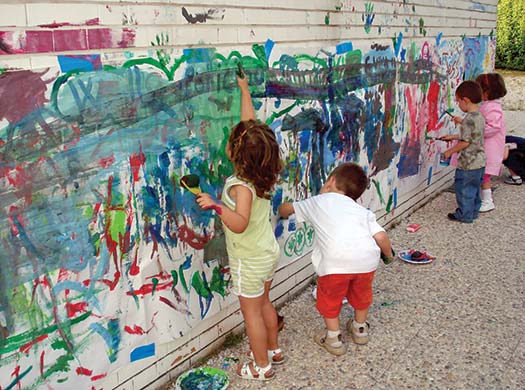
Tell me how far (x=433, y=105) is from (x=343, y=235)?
14.2 feet

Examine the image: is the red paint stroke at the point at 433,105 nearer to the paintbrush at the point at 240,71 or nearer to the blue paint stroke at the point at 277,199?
the blue paint stroke at the point at 277,199

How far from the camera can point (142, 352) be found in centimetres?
317

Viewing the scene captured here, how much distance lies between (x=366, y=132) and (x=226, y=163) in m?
2.32

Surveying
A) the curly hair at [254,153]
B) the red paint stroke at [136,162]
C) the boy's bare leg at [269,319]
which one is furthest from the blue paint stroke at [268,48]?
the boy's bare leg at [269,319]

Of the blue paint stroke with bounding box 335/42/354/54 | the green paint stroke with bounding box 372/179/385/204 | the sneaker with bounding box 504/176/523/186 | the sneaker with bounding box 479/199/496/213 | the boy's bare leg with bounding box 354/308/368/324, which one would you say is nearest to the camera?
the boy's bare leg with bounding box 354/308/368/324

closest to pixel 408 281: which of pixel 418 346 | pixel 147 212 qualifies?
pixel 418 346

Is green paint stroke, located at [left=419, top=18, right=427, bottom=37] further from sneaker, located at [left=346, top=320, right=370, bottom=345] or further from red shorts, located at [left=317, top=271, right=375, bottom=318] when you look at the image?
sneaker, located at [left=346, top=320, right=370, bottom=345]

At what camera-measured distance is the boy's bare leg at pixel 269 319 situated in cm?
349

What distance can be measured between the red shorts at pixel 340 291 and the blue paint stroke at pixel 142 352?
1.18m

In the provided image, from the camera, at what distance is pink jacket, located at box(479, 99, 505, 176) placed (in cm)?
661

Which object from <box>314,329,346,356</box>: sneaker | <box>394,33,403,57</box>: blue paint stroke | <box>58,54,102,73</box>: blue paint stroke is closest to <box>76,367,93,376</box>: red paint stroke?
<box>58,54,102,73</box>: blue paint stroke

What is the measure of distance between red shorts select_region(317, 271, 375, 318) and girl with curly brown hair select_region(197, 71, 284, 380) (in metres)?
0.39

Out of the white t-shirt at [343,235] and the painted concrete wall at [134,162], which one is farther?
the white t-shirt at [343,235]

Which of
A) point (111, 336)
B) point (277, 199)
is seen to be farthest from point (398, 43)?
point (111, 336)
